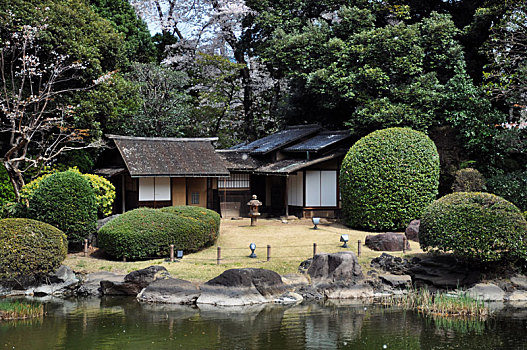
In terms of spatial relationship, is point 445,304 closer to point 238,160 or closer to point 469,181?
point 469,181

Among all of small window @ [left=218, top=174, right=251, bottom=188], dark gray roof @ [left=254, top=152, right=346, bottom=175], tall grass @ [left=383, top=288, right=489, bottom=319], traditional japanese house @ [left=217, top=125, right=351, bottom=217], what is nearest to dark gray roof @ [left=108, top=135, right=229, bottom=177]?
traditional japanese house @ [left=217, top=125, right=351, bottom=217]

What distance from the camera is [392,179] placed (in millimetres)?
19969

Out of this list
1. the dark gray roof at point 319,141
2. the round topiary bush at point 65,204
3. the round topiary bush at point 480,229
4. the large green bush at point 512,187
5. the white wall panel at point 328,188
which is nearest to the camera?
the round topiary bush at point 480,229

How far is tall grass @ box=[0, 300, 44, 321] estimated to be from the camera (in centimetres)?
1219

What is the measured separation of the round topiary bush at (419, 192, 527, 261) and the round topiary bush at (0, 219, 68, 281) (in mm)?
10513

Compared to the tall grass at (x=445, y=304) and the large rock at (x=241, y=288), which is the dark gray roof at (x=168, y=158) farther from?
the tall grass at (x=445, y=304)

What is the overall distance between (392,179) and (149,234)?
30.2 ft

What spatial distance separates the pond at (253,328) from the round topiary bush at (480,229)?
1.77 meters

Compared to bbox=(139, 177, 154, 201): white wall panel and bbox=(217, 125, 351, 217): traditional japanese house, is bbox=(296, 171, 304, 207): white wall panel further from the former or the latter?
bbox=(139, 177, 154, 201): white wall panel

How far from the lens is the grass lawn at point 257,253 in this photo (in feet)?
51.3

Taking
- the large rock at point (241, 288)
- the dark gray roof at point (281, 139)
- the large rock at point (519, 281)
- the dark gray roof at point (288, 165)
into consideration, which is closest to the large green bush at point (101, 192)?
the dark gray roof at point (288, 165)

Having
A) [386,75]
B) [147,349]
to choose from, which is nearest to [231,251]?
[147,349]

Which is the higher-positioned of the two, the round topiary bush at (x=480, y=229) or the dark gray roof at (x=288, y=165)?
Result: the dark gray roof at (x=288, y=165)

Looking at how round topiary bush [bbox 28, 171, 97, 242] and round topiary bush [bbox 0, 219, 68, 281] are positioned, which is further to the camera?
round topiary bush [bbox 28, 171, 97, 242]
